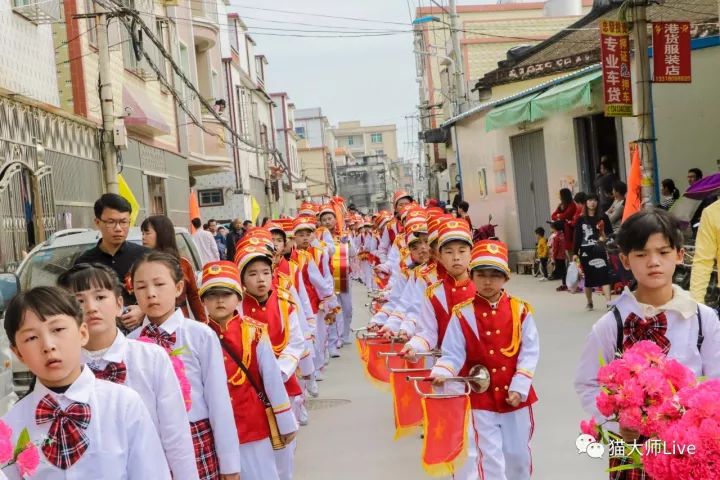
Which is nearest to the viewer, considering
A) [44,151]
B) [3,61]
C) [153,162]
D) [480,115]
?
[3,61]

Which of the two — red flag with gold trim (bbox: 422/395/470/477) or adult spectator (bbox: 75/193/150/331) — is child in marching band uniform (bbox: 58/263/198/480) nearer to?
red flag with gold trim (bbox: 422/395/470/477)

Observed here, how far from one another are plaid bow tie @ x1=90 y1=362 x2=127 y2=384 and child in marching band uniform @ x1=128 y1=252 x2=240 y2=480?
77cm

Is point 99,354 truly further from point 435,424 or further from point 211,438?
point 435,424

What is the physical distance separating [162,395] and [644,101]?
11.5 m

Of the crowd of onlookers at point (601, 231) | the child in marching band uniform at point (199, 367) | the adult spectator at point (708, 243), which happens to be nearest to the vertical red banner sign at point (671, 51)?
the crowd of onlookers at point (601, 231)

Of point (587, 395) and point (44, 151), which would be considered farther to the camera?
point (44, 151)

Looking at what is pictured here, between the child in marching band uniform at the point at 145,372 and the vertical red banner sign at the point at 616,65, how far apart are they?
12562 millimetres

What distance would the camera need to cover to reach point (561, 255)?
20141 millimetres

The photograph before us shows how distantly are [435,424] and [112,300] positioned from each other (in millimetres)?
2503

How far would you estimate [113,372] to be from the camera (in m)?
3.91

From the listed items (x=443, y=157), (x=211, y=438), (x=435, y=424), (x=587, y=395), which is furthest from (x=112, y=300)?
(x=443, y=157)

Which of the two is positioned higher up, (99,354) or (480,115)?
(480,115)

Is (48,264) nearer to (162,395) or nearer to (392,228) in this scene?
(162,395)

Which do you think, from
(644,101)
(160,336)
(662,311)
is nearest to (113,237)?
(160,336)
